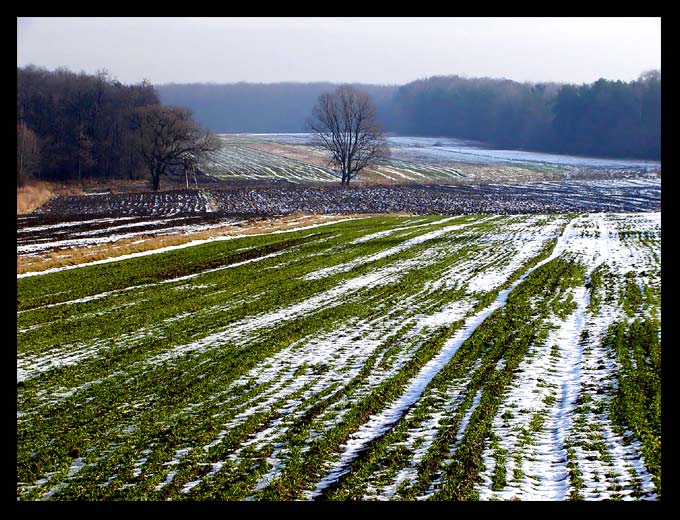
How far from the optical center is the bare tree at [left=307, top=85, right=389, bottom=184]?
86125mm

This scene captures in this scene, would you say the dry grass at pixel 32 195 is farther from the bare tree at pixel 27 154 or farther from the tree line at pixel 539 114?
the tree line at pixel 539 114

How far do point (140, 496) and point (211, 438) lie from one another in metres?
2.09

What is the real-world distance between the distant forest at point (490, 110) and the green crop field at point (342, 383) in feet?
245

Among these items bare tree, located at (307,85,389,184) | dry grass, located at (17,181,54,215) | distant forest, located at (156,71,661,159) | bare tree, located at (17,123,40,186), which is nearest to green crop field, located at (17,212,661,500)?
dry grass, located at (17,181,54,215)

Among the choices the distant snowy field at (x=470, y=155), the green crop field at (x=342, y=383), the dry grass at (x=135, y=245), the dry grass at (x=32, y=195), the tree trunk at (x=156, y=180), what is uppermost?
the distant snowy field at (x=470, y=155)

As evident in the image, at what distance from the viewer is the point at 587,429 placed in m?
10.1

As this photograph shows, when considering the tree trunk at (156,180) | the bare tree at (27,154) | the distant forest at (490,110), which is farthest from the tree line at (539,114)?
the bare tree at (27,154)

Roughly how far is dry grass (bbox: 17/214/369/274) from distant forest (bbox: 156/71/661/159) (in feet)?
163

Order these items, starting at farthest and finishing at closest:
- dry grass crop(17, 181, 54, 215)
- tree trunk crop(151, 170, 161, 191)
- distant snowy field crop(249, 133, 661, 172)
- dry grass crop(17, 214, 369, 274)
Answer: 1. distant snowy field crop(249, 133, 661, 172)
2. tree trunk crop(151, 170, 161, 191)
3. dry grass crop(17, 181, 54, 215)
4. dry grass crop(17, 214, 369, 274)

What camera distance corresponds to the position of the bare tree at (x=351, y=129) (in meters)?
86.1

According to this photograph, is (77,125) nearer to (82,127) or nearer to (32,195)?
(82,127)

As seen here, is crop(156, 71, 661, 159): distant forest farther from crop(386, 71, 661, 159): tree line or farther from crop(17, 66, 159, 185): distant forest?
crop(17, 66, 159, 185): distant forest

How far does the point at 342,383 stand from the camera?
12734mm
